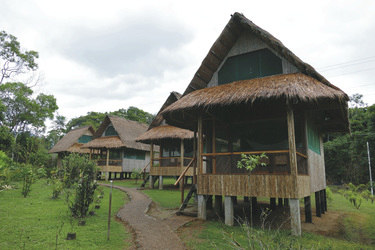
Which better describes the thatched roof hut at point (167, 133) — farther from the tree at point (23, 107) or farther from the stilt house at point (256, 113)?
the tree at point (23, 107)

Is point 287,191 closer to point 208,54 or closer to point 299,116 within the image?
point 299,116

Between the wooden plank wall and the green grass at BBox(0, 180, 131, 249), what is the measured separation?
2614 millimetres

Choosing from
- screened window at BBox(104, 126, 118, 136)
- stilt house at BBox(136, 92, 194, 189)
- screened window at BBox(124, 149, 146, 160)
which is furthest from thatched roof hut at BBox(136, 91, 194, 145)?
screened window at BBox(104, 126, 118, 136)

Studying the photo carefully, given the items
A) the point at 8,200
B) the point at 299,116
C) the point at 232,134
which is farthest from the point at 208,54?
the point at 8,200

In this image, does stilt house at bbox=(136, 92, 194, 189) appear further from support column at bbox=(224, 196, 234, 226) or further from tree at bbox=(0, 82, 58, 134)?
tree at bbox=(0, 82, 58, 134)

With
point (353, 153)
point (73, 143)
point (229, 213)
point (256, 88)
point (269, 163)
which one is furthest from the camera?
point (73, 143)

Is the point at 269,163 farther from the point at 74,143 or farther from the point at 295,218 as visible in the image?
the point at 74,143

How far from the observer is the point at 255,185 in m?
6.41

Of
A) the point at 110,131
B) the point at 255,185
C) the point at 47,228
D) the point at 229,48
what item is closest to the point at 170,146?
the point at 110,131

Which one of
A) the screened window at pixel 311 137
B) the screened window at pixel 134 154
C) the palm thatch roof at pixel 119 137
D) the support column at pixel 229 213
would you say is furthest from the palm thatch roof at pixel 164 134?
the support column at pixel 229 213

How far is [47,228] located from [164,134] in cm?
1068

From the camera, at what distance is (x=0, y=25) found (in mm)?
20516

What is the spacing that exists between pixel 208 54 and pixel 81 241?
675cm

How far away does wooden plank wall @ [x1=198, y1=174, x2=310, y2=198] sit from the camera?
606 centimetres
